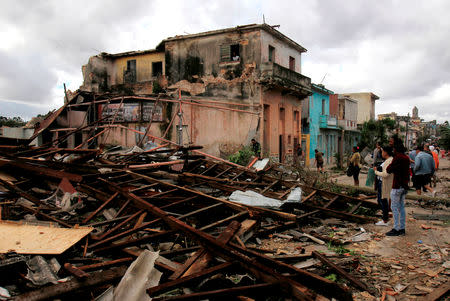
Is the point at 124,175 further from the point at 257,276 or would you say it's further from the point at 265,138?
the point at 265,138

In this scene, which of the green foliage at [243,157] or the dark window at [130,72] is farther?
the dark window at [130,72]

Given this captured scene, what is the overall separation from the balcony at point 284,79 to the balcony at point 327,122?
24.5 ft

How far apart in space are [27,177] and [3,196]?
0.82 meters

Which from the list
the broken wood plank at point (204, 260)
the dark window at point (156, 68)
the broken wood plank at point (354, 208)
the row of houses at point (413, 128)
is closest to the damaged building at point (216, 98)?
the dark window at point (156, 68)

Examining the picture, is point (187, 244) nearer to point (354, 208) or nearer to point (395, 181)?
point (395, 181)

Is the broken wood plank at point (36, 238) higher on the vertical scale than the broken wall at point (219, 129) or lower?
lower

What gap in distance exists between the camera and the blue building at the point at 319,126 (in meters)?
25.3

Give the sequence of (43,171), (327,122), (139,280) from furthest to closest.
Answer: (327,122), (43,171), (139,280)

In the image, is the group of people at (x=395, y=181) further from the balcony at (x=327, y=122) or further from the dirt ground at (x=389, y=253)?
the balcony at (x=327, y=122)

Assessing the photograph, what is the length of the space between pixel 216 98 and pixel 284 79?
4006mm

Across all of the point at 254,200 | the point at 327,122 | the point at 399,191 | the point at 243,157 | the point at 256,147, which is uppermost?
the point at 327,122

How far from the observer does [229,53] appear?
17438 millimetres

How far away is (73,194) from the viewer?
19.2 ft

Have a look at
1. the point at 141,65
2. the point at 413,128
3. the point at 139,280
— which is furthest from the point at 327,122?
the point at 413,128
